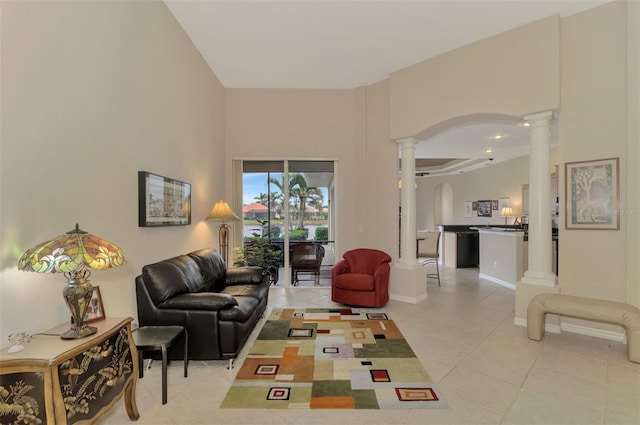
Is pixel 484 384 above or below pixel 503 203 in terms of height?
below

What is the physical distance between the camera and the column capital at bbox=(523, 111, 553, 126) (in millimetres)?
3762

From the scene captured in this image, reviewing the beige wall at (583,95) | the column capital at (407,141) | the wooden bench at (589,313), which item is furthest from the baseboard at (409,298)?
the column capital at (407,141)

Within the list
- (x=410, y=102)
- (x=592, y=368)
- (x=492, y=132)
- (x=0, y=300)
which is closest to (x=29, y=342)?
(x=0, y=300)

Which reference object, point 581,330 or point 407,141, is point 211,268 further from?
point 581,330

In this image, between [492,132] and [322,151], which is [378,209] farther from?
[492,132]

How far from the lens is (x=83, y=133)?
221 centimetres

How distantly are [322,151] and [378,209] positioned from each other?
5.23 ft

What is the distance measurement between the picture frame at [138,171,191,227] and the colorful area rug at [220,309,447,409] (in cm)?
172

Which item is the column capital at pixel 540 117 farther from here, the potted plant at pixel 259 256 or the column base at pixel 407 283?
the potted plant at pixel 259 256

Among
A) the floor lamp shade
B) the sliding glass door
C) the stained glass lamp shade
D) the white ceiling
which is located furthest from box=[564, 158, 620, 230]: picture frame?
the floor lamp shade

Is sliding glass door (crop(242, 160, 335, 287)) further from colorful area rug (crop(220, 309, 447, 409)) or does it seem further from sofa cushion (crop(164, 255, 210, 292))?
sofa cushion (crop(164, 255, 210, 292))

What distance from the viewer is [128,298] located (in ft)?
8.96

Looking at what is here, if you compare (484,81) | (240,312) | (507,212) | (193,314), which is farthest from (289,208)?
(507,212)

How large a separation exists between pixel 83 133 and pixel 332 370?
282 centimetres
